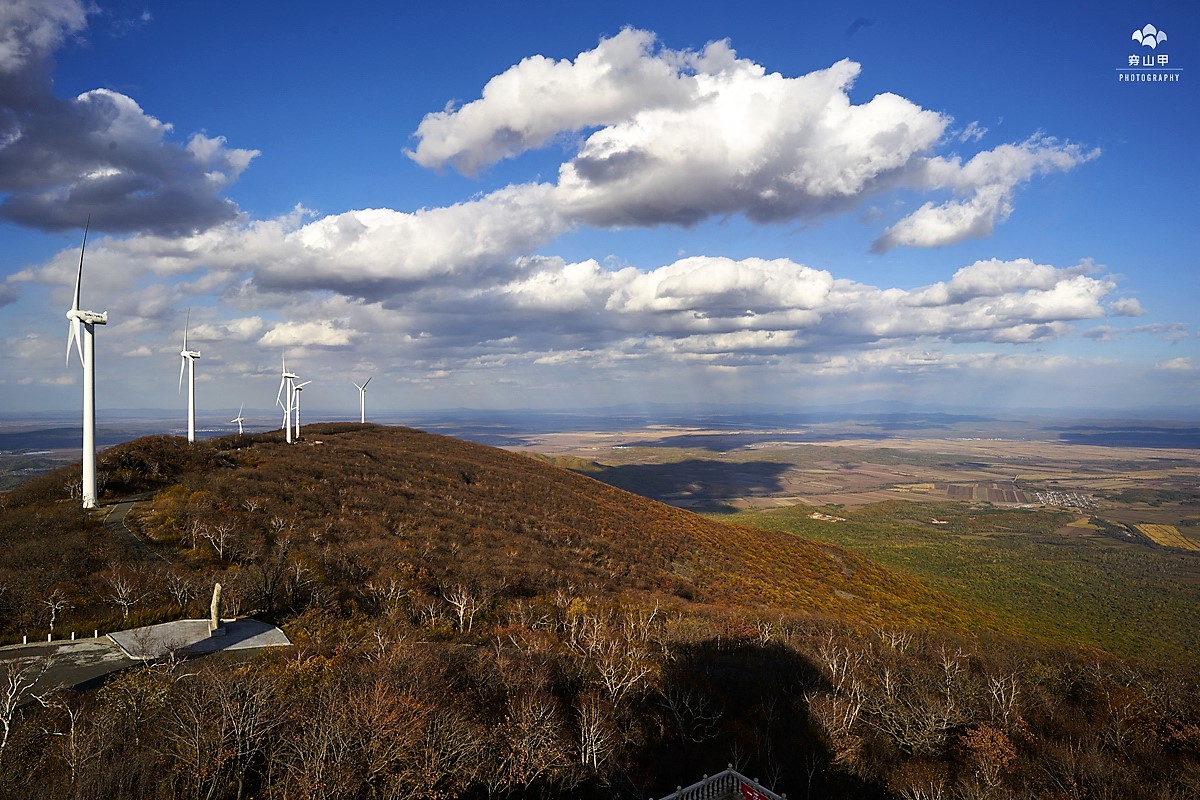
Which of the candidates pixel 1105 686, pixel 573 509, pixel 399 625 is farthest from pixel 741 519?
pixel 399 625

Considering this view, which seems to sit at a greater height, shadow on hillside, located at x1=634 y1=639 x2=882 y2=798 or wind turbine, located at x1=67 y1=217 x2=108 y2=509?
wind turbine, located at x1=67 y1=217 x2=108 y2=509

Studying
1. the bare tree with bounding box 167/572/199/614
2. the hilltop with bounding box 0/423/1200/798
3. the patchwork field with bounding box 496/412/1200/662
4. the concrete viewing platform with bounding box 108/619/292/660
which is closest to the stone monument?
the concrete viewing platform with bounding box 108/619/292/660

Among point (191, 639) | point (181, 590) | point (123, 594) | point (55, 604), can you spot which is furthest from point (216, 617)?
point (55, 604)

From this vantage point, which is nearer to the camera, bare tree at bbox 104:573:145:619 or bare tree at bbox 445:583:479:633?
bare tree at bbox 104:573:145:619

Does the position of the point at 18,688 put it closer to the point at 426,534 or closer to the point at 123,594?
the point at 123,594

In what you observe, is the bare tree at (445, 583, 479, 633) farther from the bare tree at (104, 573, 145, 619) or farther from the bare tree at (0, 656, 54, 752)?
the bare tree at (0, 656, 54, 752)

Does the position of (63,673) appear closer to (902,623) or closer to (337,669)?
(337,669)

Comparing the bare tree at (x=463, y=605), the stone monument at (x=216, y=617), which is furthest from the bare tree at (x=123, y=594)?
the bare tree at (x=463, y=605)

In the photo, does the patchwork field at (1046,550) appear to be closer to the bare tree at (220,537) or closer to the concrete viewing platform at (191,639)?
the concrete viewing platform at (191,639)
